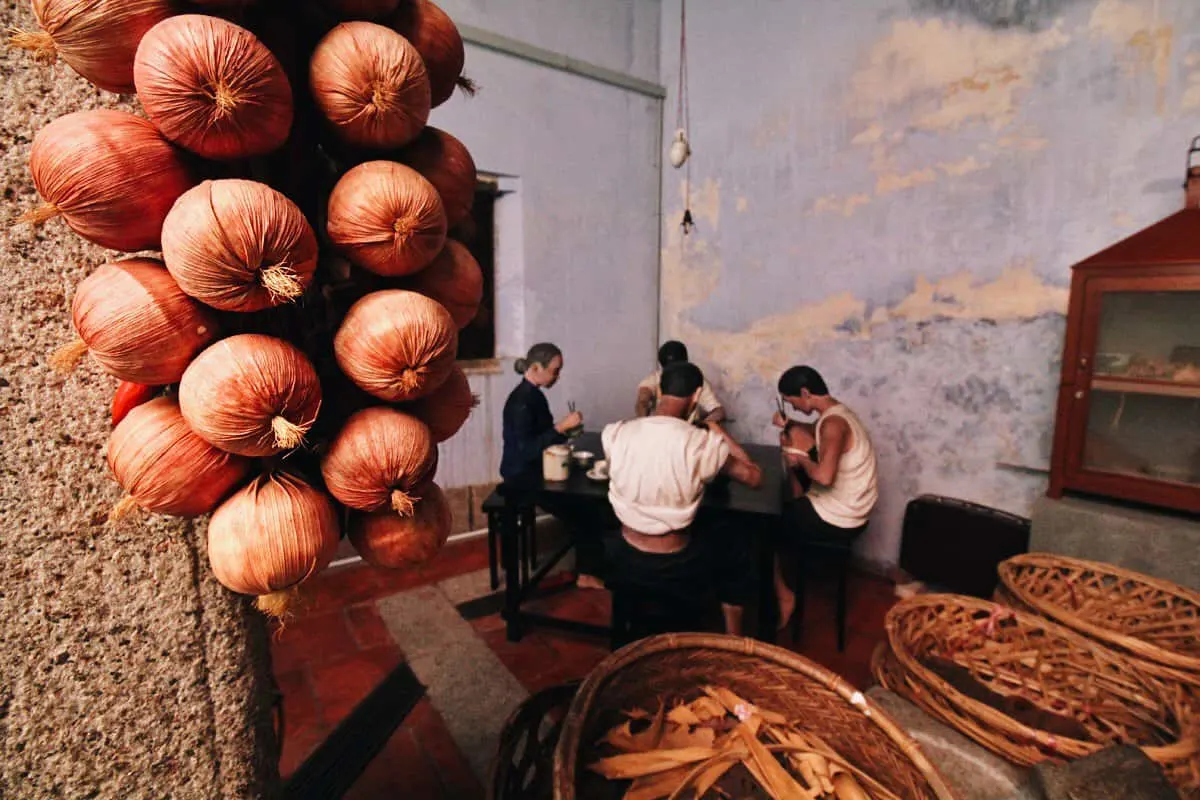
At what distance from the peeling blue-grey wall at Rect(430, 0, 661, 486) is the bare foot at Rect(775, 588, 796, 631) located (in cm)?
241

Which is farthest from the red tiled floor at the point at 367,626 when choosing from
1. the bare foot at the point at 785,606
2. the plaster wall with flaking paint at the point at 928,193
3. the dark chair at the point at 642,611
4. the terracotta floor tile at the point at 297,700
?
the plaster wall with flaking paint at the point at 928,193

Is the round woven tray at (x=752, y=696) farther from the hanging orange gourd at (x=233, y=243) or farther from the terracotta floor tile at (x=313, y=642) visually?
the terracotta floor tile at (x=313, y=642)

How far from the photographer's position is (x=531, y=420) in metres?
3.55

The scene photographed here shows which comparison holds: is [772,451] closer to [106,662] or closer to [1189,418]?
[1189,418]

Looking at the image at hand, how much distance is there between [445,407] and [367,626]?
118 inches

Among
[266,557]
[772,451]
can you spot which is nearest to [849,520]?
[772,451]

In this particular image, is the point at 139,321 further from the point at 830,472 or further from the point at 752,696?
the point at 830,472

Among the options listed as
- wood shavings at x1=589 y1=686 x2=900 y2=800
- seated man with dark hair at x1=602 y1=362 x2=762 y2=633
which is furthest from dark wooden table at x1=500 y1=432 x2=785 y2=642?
wood shavings at x1=589 y1=686 x2=900 y2=800

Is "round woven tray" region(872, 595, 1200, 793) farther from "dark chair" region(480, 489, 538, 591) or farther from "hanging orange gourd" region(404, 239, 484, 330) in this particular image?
"dark chair" region(480, 489, 538, 591)

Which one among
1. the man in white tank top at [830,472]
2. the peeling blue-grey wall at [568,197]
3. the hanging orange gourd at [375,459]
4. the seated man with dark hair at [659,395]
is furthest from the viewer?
the seated man with dark hair at [659,395]

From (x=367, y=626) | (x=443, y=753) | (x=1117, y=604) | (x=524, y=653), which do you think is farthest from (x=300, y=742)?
(x=1117, y=604)

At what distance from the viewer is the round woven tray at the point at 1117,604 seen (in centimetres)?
175

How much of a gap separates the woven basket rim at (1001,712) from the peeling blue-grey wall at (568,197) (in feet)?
11.0

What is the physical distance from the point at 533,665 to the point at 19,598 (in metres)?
2.48
